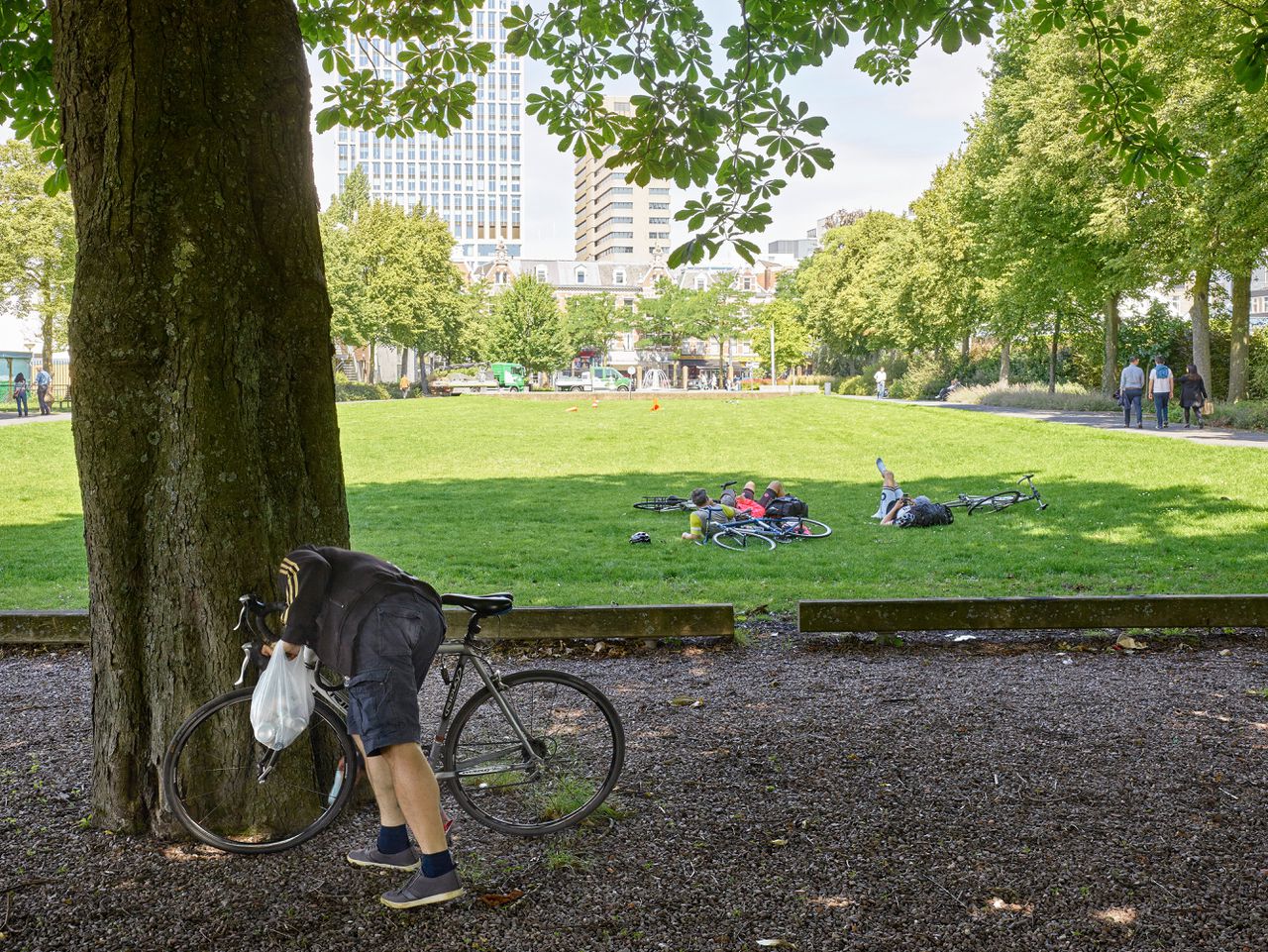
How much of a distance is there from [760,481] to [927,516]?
5773 mm

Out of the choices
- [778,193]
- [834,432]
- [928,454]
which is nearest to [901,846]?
[778,193]

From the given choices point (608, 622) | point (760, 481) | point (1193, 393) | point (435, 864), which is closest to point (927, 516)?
point (760, 481)

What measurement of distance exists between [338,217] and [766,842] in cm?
7123

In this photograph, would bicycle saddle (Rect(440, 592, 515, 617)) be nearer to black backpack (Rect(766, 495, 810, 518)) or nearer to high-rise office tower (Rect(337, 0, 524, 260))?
black backpack (Rect(766, 495, 810, 518))

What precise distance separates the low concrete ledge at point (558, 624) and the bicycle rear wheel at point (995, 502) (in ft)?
28.4

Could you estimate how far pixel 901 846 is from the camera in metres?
4.15

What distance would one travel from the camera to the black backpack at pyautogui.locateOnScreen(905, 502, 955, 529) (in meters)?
13.8

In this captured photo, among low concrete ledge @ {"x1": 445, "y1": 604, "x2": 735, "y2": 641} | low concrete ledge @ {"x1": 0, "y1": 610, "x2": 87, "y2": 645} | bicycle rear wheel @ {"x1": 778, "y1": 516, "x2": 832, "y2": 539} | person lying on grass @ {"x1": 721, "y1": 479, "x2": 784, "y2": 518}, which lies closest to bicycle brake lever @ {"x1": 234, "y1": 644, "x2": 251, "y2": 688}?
low concrete ledge @ {"x1": 445, "y1": 604, "x2": 735, "y2": 641}

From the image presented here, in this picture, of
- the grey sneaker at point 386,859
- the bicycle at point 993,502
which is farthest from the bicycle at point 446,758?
the bicycle at point 993,502

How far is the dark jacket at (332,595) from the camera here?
3.64 meters

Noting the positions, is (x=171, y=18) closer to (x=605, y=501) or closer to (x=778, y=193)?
(x=778, y=193)

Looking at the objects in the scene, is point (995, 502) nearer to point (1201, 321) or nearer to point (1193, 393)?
point (1193, 393)

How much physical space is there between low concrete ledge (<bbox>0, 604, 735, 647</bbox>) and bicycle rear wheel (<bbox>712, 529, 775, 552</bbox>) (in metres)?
5.07

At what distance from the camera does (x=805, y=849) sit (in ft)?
13.6
